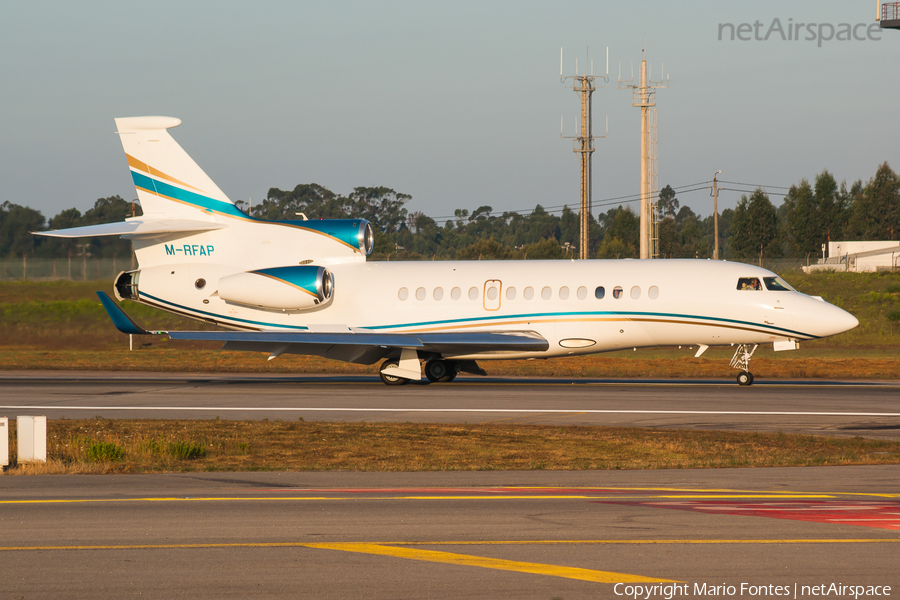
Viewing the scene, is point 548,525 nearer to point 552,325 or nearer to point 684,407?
point 684,407

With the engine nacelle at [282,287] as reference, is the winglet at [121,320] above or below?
below

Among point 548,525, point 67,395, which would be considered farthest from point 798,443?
point 67,395

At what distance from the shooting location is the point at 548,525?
9375 millimetres

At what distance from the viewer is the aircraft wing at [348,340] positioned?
2575 cm

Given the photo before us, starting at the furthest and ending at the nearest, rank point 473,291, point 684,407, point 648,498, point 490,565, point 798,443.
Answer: point 473,291
point 684,407
point 798,443
point 648,498
point 490,565

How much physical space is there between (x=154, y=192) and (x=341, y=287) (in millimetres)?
6971

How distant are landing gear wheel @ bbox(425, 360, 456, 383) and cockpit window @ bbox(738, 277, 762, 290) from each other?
909cm

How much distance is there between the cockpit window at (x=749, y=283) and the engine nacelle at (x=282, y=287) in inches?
483

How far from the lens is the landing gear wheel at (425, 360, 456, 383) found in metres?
28.7

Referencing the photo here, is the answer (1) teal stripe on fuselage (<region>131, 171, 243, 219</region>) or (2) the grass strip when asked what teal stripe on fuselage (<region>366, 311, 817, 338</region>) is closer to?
Result: (1) teal stripe on fuselage (<region>131, 171, 243, 219</region>)

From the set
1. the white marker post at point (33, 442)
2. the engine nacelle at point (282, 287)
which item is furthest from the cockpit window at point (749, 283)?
the white marker post at point (33, 442)

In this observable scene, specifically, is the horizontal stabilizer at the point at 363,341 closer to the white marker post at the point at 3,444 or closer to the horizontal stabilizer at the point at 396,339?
the horizontal stabilizer at the point at 396,339

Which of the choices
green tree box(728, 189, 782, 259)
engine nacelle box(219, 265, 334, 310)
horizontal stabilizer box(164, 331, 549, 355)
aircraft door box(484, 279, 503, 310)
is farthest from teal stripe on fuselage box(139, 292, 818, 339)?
green tree box(728, 189, 782, 259)

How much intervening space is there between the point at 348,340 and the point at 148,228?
7.64 m
